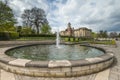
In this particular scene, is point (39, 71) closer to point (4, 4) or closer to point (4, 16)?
point (4, 16)

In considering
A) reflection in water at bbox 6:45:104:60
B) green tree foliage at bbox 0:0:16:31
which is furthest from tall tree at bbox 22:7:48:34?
reflection in water at bbox 6:45:104:60

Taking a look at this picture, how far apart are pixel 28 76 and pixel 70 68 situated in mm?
1628

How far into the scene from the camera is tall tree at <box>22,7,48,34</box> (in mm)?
45469

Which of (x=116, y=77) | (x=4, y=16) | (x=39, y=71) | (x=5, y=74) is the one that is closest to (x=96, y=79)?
(x=116, y=77)

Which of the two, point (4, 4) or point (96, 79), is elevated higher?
point (4, 4)

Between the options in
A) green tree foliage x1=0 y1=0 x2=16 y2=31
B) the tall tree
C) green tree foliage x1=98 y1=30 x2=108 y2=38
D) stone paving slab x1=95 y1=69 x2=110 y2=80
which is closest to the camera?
stone paving slab x1=95 y1=69 x2=110 y2=80

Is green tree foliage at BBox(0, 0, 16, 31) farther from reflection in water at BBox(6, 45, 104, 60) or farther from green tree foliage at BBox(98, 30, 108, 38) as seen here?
green tree foliage at BBox(98, 30, 108, 38)

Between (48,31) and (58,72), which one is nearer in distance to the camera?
(58,72)

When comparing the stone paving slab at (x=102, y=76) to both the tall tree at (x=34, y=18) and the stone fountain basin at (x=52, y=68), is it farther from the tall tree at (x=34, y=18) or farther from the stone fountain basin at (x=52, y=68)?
the tall tree at (x=34, y=18)

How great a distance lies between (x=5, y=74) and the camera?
420 centimetres

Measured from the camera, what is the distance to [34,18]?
45.4 metres

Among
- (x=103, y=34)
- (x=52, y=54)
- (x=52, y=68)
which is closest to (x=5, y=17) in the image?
(x=52, y=54)

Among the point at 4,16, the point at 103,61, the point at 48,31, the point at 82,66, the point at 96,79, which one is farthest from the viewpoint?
the point at 48,31

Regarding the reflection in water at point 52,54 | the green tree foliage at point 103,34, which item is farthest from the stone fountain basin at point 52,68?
the green tree foliage at point 103,34
